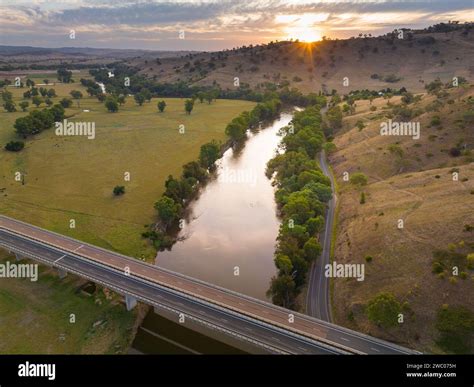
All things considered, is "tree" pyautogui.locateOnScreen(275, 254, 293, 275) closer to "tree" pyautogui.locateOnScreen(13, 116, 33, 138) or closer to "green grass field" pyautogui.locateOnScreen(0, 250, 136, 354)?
"green grass field" pyautogui.locateOnScreen(0, 250, 136, 354)

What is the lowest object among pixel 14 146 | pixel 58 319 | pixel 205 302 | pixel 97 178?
pixel 58 319

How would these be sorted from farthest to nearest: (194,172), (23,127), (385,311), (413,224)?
(23,127) < (194,172) < (413,224) < (385,311)

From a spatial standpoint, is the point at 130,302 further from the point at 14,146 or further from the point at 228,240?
the point at 14,146

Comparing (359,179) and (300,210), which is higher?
(359,179)

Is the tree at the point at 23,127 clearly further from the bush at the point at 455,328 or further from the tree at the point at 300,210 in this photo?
the bush at the point at 455,328

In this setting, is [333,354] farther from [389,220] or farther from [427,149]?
[427,149]

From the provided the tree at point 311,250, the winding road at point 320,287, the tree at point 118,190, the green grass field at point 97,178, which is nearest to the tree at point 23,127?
the green grass field at point 97,178

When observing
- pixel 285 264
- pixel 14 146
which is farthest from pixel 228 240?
pixel 14 146

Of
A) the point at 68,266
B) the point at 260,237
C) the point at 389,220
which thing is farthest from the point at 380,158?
the point at 68,266
